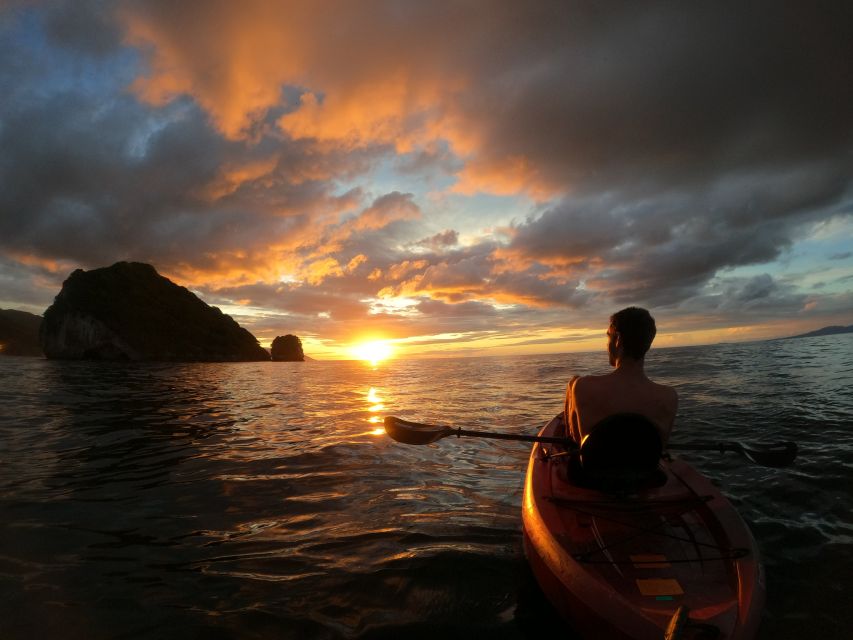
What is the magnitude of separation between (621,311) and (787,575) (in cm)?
295

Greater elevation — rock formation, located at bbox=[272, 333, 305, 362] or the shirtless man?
rock formation, located at bbox=[272, 333, 305, 362]

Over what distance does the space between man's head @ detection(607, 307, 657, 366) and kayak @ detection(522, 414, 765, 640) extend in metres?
1.29

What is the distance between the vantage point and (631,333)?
404cm

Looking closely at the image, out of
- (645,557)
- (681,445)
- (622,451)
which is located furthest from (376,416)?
(645,557)

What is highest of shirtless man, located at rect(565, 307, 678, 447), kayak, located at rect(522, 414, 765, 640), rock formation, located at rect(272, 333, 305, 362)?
rock formation, located at rect(272, 333, 305, 362)

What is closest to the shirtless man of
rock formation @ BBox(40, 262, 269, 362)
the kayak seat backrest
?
the kayak seat backrest

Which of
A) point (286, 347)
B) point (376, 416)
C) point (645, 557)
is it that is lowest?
point (376, 416)

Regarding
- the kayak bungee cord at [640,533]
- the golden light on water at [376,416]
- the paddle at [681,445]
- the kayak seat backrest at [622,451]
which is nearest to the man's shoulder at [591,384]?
the kayak seat backrest at [622,451]

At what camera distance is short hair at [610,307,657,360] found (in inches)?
157

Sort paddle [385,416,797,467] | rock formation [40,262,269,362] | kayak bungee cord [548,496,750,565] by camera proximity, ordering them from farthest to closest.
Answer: rock formation [40,262,269,362]
paddle [385,416,797,467]
kayak bungee cord [548,496,750,565]

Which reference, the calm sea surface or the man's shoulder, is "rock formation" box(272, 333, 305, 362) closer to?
the calm sea surface

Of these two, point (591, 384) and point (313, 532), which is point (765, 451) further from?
point (313, 532)

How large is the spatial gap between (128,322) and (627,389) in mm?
108408

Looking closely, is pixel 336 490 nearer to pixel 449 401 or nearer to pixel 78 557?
pixel 78 557
